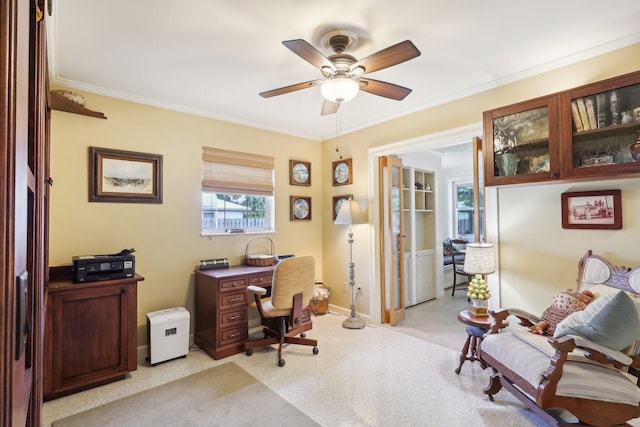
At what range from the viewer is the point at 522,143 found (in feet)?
8.28

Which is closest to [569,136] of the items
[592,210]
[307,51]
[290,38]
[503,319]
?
[592,210]

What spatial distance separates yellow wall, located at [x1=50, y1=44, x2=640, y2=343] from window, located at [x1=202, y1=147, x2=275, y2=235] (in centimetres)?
11

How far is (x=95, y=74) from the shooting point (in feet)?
8.76

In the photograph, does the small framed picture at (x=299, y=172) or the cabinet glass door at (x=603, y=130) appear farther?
the small framed picture at (x=299, y=172)

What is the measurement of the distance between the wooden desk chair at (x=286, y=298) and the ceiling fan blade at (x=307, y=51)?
168 centimetres

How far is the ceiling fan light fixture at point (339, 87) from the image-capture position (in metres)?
2.04

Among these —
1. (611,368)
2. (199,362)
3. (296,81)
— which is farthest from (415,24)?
(199,362)

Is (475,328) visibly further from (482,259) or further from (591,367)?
(591,367)

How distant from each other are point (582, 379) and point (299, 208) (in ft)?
10.9

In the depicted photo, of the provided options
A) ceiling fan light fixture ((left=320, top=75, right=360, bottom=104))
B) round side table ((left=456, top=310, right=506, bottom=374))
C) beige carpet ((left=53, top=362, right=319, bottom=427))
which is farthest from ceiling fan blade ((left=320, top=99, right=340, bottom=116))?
beige carpet ((left=53, top=362, right=319, bottom=427))

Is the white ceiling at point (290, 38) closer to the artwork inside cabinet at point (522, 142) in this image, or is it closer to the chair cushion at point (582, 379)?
the artwork inside cabinet at point (522, 142)

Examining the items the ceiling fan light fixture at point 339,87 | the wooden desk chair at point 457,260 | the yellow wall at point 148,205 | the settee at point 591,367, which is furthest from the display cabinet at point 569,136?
the wooden desk chair at point 457,260

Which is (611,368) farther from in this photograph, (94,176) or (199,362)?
(94,176)

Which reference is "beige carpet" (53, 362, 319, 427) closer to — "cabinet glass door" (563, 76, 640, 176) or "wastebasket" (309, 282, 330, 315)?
"wastebasket" (309, 282, 330, 315)
